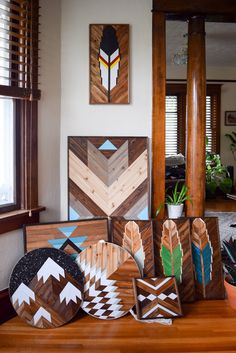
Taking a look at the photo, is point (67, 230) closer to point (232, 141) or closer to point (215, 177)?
point (215, 177)

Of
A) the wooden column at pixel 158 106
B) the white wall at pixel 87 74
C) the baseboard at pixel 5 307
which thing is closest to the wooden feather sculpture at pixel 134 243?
the wooden column at pixel 158 106

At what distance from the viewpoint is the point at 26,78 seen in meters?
2.87

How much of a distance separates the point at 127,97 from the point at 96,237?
114 centimetres

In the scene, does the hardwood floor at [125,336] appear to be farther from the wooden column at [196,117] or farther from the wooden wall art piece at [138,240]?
the wooden column at [196,117]

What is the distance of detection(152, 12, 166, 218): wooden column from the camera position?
10.6 ft

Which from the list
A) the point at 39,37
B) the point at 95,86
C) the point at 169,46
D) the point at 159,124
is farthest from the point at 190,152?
the point at 169,46

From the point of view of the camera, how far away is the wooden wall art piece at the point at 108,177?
3178 mm

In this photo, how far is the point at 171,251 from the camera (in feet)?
10.00

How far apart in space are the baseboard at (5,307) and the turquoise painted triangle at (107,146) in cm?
127

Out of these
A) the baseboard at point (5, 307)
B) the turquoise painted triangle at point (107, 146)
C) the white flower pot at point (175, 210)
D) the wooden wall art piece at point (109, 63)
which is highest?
the wooden wall art piece at point (109, 63)

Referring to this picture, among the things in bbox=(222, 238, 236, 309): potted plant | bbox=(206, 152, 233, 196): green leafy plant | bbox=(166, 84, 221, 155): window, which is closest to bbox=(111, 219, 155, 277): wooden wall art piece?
bbox=(222, 238, 236, 309): potted plant

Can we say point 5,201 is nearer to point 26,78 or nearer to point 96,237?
point 96,237

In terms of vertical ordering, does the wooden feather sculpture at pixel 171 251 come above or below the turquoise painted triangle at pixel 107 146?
below

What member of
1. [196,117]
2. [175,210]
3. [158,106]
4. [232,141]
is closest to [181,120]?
[232,141]
